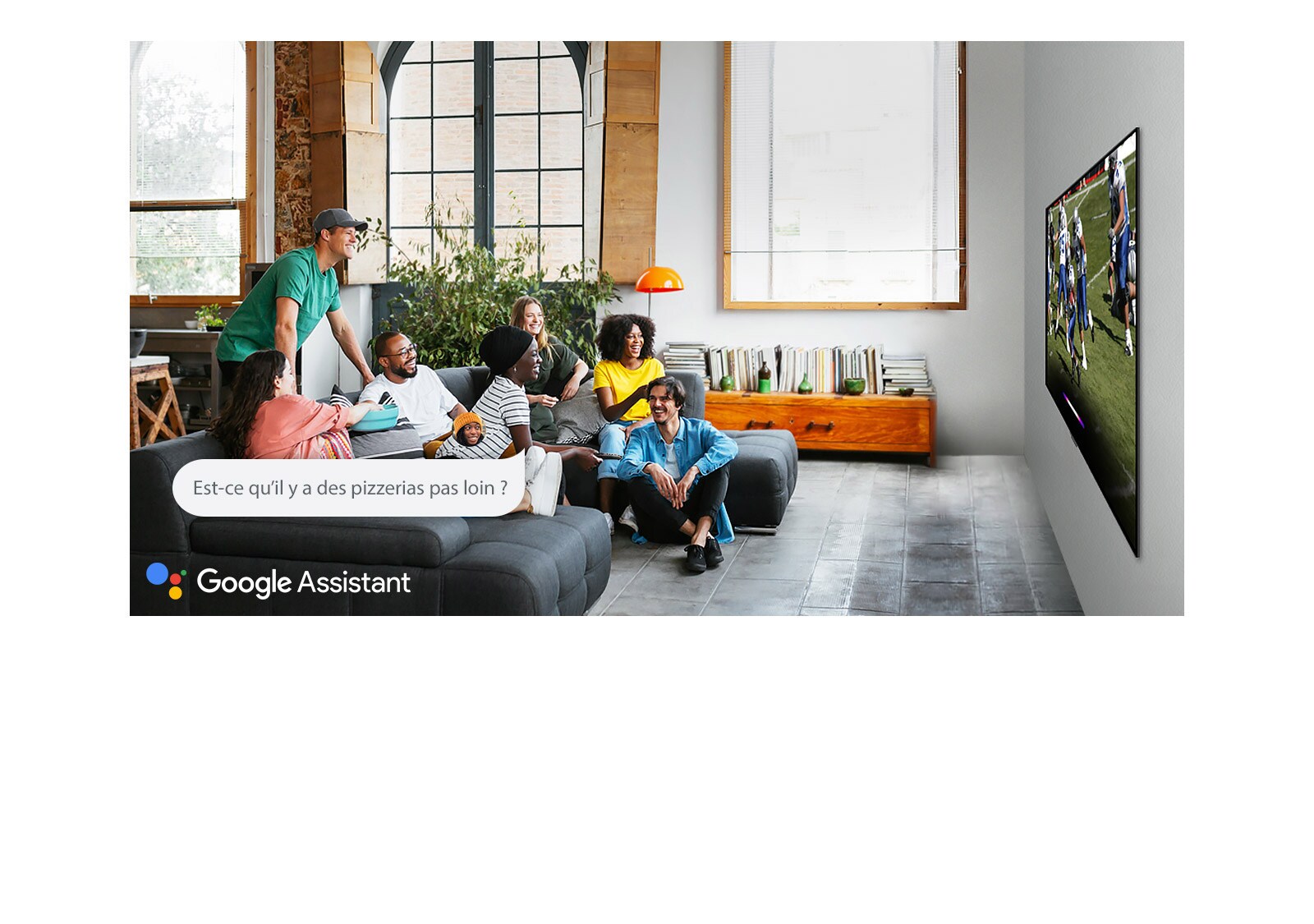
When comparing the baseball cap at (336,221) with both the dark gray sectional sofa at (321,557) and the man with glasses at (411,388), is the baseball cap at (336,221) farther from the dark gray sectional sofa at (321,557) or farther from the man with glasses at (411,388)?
the dark gray sectional sofa at (321,557)

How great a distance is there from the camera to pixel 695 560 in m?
3.95

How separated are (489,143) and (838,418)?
5.26 ft

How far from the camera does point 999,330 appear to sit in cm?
447

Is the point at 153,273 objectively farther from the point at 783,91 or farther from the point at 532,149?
the point at 783,91

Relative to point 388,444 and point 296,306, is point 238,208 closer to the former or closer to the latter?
point 296,306

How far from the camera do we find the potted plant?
11.5 ft

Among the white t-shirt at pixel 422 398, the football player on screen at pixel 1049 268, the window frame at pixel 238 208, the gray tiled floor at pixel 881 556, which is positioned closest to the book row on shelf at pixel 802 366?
the gray tiled floor at pixel 881 556

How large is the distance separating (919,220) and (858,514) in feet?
3.78

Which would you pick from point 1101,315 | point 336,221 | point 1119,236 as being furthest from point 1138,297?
point 336,221

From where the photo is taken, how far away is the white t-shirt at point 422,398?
346 cm

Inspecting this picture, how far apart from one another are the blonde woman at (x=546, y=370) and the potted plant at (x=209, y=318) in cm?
88

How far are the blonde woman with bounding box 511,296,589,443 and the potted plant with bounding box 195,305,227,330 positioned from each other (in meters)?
0.88

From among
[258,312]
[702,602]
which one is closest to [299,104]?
[258,312]

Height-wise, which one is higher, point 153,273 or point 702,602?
point 153,273
